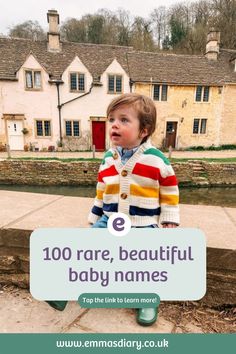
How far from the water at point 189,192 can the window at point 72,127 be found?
7.08 metres

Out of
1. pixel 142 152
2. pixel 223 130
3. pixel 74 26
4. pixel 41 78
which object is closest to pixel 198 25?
pixel 74 26

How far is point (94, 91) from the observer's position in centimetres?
1988

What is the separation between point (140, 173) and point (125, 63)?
21837mm

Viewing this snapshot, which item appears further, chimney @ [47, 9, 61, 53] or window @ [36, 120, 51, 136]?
window @ [36, 120, 51, 136]

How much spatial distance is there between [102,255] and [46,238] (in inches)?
12.3

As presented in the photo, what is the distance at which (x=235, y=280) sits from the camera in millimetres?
1645

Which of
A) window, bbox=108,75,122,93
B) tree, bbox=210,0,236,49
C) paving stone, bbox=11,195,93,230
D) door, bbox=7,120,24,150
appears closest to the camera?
paving stone, bbox=11,195,93,230

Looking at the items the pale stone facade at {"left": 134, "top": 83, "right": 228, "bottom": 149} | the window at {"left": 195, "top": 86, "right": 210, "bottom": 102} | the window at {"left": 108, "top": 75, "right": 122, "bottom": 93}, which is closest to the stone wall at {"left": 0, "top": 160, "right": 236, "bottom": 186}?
the pale stone facade at {"left": 134, "top": 83, "right": 228, "bottom": 149}

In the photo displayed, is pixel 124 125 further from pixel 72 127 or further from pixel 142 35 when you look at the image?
pixel 142 35

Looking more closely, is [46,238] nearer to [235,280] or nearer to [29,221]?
[29,221]

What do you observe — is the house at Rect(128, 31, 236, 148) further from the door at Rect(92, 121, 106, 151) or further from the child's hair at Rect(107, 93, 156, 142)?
the child's hair at Rect(107, 93, 156, 142)

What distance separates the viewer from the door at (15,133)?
19422 millimetres

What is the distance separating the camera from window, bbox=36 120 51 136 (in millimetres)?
19828

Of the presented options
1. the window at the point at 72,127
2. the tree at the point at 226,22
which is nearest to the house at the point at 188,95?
the window at the point at 72,127
